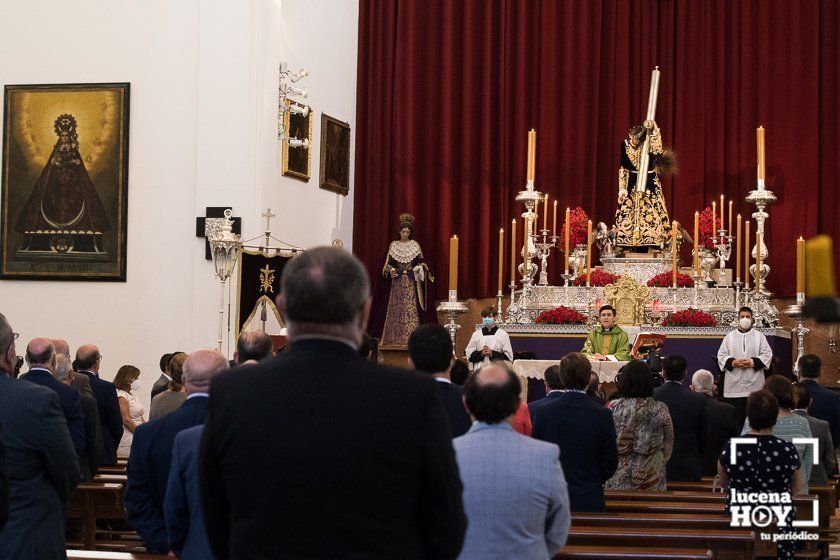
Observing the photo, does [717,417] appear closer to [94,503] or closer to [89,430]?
[94,503]

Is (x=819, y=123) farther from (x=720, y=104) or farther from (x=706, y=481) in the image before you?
(x=706, y=481)

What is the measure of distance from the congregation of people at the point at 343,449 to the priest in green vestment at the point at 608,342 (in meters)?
4.68

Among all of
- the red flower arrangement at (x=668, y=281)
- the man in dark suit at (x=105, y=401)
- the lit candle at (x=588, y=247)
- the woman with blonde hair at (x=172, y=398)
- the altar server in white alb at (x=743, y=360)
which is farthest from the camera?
the red flower arrangement at (x=668, y=281)

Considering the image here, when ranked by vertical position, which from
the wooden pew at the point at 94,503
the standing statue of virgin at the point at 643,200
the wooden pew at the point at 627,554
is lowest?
the wooden pew at the point at 94,503

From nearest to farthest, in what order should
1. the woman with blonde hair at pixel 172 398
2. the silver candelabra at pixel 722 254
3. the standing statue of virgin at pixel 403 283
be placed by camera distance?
1. the woman with blonde hair at pixel 172 398
2. the silver candelabra at pixel 722 254
3. the standing statue of virgin at pixel 403 283

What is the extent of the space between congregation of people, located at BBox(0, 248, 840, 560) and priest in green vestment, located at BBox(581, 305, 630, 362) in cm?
468

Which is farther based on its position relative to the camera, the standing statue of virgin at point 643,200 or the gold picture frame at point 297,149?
the gold picture frame at point 297,149

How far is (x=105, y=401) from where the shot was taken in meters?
8.77

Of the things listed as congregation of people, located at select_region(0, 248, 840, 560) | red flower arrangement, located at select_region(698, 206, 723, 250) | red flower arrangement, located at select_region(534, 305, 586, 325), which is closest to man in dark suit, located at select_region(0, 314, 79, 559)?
congregation of people, located at select_region(0, 248, 840, 560)

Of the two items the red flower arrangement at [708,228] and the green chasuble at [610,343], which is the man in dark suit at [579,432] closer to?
the green chasuble at [610,343]

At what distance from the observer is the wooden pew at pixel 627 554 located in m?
5.14

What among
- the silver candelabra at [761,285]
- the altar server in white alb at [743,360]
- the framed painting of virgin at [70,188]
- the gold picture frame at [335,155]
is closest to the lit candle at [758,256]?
the silver candelabra at [761,285]

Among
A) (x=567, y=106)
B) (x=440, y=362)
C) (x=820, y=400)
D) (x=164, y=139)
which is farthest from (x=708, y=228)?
(x=440, y=362)

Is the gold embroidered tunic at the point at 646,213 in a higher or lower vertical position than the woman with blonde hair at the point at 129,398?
higher
